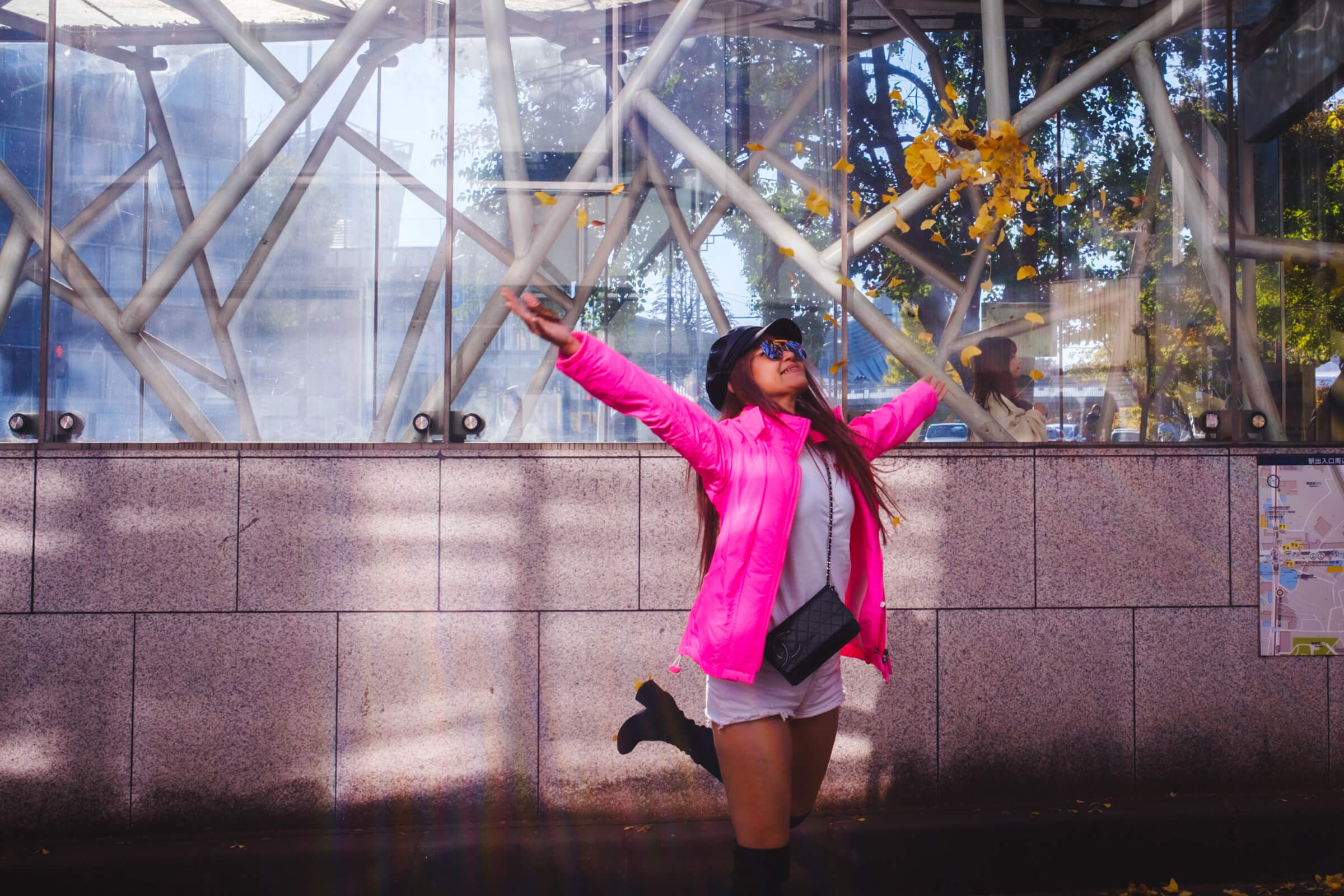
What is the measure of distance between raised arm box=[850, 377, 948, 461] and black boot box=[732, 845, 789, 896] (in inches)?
52.0

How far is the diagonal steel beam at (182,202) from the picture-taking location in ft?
17.3

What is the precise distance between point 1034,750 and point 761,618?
293cm

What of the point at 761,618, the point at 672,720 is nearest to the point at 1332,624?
the point at 672,720

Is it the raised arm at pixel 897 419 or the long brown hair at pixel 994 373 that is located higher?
the long brown hair at pixel 994 373

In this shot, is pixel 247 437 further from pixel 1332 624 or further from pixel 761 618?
pixel 1332 624

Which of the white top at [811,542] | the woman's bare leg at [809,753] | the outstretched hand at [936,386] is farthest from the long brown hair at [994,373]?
the woman's bare leg at [809,753]

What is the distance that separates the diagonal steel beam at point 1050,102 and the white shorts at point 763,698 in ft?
9.92

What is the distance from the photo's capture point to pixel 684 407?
2826 millimetres

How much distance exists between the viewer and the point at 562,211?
5.39m

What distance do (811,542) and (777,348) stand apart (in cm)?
65

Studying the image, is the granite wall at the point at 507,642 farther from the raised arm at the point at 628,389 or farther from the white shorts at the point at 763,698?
the raised arm at the point at 628,389

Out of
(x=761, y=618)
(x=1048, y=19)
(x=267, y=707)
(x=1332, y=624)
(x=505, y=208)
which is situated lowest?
(x=267, y=707)

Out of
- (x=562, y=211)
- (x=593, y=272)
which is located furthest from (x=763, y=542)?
(x=562, y=211)

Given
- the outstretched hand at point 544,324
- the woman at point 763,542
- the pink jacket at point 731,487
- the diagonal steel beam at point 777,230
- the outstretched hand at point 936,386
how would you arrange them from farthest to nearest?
the diagonal steel beam at point 777,230
the outstretched hand at point 936,386
the woman at point 763,542
the pink jacket at point 731,487
the outstretched hand at point 544,324
